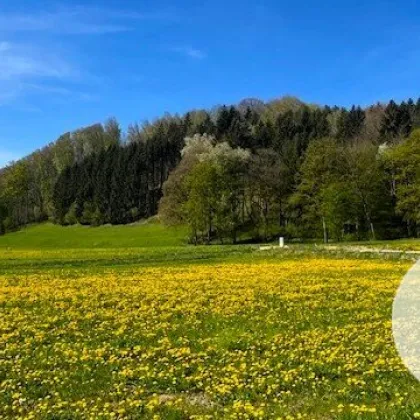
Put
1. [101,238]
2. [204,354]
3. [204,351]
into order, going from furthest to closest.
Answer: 1. [101,238]
2. [204,351]
3. [204,354]

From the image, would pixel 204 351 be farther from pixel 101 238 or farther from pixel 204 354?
pixel 101 238

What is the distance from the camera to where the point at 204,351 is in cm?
1534

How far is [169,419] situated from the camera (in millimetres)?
10203

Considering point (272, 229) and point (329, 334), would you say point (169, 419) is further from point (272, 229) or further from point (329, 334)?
point (272, 229)

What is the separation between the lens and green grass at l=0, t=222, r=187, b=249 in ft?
360

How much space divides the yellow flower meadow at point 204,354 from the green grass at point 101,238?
78189 mm

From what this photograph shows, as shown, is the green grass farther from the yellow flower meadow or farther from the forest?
the yellow flower meadow
